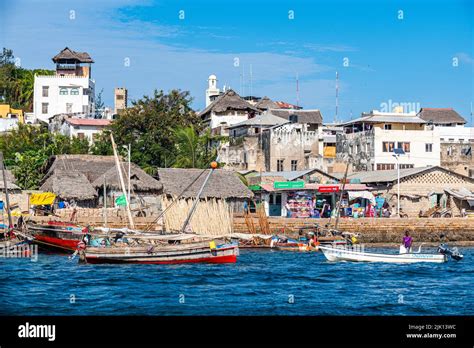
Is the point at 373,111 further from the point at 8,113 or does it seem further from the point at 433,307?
the point at 433,307

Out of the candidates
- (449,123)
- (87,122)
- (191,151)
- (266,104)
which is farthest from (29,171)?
(449,123)

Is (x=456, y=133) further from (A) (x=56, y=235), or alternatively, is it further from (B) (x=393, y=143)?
(A) (x=56, y=235)

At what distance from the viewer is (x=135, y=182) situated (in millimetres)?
41375

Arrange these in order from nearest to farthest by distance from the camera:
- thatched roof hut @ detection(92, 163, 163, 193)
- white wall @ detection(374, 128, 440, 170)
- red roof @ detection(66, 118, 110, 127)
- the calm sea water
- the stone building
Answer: the calm sea water → thatched roof hut @ detection(92, 163, 163, 193) → the stone building → white wall @ detection(374, 128, 440, 170) → red roof @ detection(66, 118, 110, 127)

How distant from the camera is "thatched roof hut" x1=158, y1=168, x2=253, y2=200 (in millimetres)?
40375

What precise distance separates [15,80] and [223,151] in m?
29.4

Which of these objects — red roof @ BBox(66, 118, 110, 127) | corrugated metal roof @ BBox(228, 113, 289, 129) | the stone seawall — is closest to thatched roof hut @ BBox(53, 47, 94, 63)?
red roof @ BBox(66, 118, 110, 127)

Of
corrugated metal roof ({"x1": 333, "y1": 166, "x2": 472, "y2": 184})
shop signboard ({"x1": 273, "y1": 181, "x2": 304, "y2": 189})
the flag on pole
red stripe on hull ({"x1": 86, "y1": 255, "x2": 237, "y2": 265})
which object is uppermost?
corrugated metal roof ({"x1": 333, "y1": 166, "x2": 472, "y2": 184})

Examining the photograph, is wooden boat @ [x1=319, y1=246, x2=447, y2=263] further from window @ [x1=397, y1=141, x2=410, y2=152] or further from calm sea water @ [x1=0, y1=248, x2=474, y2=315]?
window @ [x1=397, y1=141, x2=410, y2=152]

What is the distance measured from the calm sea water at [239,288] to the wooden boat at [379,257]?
0.35m

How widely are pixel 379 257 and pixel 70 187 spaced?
18251 mm

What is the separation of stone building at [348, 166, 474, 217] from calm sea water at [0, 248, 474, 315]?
54.3ft

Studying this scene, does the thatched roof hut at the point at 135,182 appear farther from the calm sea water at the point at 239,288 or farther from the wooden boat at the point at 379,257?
the wooden boat at the point at 379,257

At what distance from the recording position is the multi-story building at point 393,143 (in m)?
51.6
